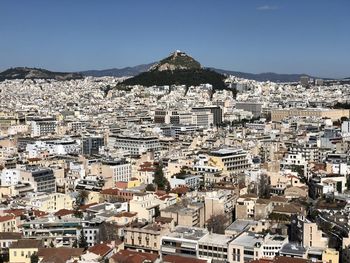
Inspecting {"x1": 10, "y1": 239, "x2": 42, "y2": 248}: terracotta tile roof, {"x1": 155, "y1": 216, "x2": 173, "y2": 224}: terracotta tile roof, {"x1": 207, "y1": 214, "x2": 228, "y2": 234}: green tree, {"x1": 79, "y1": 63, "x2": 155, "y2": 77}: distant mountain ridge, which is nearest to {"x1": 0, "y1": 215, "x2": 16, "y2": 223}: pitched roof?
{"x1": 10, "y1": 239, "x2": 42, "y2": 248}: terracotta tile roof

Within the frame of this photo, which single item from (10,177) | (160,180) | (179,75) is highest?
(179,75)

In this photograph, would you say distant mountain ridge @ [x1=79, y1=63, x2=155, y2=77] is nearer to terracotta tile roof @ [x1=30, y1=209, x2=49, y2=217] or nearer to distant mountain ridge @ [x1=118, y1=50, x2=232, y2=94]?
distant mountain ridge @ [x1=118, y1=50, x2=232, y2=94]

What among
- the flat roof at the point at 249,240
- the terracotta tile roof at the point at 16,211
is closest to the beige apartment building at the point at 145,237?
the flat roof at the point at 249,240

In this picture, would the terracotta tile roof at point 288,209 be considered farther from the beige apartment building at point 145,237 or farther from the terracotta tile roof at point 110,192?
the terracotta tile roof at point 110,192

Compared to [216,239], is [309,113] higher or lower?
higher

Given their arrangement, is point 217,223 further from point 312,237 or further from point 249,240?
point 312,237

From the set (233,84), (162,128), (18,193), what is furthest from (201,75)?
(18,193)

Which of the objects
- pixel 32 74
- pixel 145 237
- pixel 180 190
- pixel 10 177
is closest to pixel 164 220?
pixel 145 237
